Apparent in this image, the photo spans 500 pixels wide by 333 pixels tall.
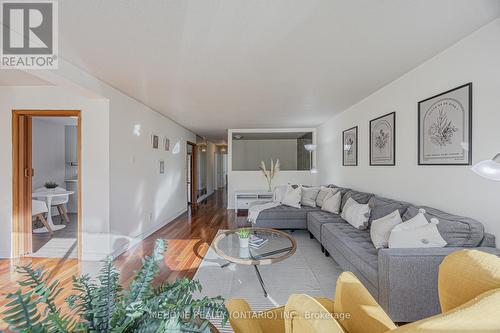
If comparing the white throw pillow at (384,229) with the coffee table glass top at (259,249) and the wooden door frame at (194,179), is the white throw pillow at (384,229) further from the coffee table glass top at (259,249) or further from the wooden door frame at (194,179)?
the wooden door frame at (194,179)

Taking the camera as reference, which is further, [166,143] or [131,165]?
[166,143]

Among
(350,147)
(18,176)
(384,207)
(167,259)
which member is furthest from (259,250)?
(18,176)

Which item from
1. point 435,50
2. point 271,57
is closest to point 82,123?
point 271,57

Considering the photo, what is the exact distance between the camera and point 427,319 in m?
0.56

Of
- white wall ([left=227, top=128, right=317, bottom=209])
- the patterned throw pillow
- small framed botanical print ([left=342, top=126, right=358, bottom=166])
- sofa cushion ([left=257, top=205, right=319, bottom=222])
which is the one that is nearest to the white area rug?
sofa cushion ([left=257, top=205, right=319, bottom=222])

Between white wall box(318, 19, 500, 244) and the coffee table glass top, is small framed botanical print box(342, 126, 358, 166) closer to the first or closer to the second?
white wall box(318, 19, 500, 244)

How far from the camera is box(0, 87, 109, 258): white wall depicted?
Result: 3.00m

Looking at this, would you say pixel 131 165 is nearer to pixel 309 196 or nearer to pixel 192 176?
pixel 309 196

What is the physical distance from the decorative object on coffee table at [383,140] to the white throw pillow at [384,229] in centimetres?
97

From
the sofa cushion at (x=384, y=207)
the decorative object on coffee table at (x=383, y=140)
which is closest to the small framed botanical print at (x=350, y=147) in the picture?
the decorative object on coffee table at (x=383, y=140)

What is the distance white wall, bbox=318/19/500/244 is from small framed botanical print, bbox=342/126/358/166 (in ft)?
1.15

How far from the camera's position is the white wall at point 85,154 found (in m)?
3.00

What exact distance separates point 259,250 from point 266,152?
16.8 feet

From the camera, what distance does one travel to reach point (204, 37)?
188 cm
